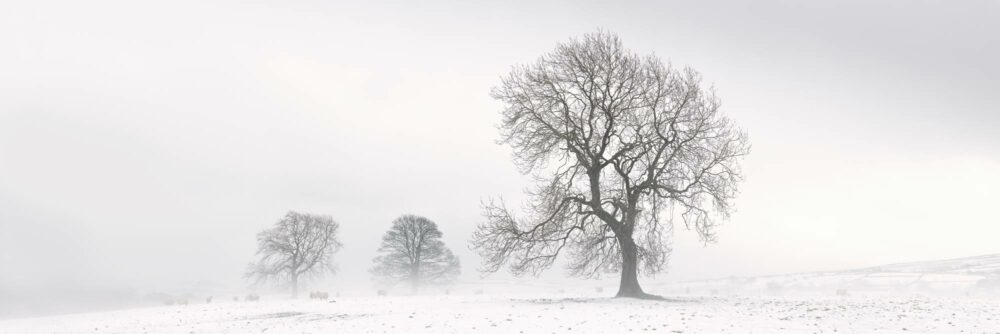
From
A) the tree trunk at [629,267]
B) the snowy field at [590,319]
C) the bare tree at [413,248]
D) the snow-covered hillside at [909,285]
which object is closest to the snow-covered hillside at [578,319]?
the snowy field at [590,319]

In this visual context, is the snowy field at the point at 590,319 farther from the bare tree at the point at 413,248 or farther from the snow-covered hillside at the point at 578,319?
the bare tree at the point at 413,248

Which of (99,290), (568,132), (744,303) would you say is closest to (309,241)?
(568,132)

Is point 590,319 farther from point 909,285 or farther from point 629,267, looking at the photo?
point 909,285

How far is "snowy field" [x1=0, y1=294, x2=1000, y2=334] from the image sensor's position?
16.4 m

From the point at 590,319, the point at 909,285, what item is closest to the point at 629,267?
the point at 590,319

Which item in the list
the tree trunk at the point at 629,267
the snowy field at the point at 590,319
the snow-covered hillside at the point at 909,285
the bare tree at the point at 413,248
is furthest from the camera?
the bare tree at the point at 413,248

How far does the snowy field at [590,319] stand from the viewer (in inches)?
645

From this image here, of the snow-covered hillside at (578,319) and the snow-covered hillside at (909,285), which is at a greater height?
the snow-covered hillside at (578,319)

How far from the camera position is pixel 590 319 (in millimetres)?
18000

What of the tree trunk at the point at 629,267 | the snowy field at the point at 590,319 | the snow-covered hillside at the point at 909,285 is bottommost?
the snow-covered hillside at the point at 909,285

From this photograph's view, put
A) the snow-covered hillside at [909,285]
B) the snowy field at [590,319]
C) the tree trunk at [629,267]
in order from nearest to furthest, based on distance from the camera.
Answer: the snowy field at [590,319] < the tree trunk at [629,267] < the snow-covered hillside at [909,285]

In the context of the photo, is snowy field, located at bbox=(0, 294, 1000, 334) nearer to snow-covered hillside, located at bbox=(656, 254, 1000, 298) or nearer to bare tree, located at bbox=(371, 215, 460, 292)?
snow-covered hillside, located at bbox=(656, 254, 1000, 298)

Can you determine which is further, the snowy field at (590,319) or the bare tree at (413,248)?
the bare tree at (413,248)

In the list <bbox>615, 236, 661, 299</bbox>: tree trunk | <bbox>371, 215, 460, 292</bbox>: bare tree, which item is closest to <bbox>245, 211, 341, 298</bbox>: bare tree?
<bbox>371, 215, 460, 292</bbox>: bare tree
